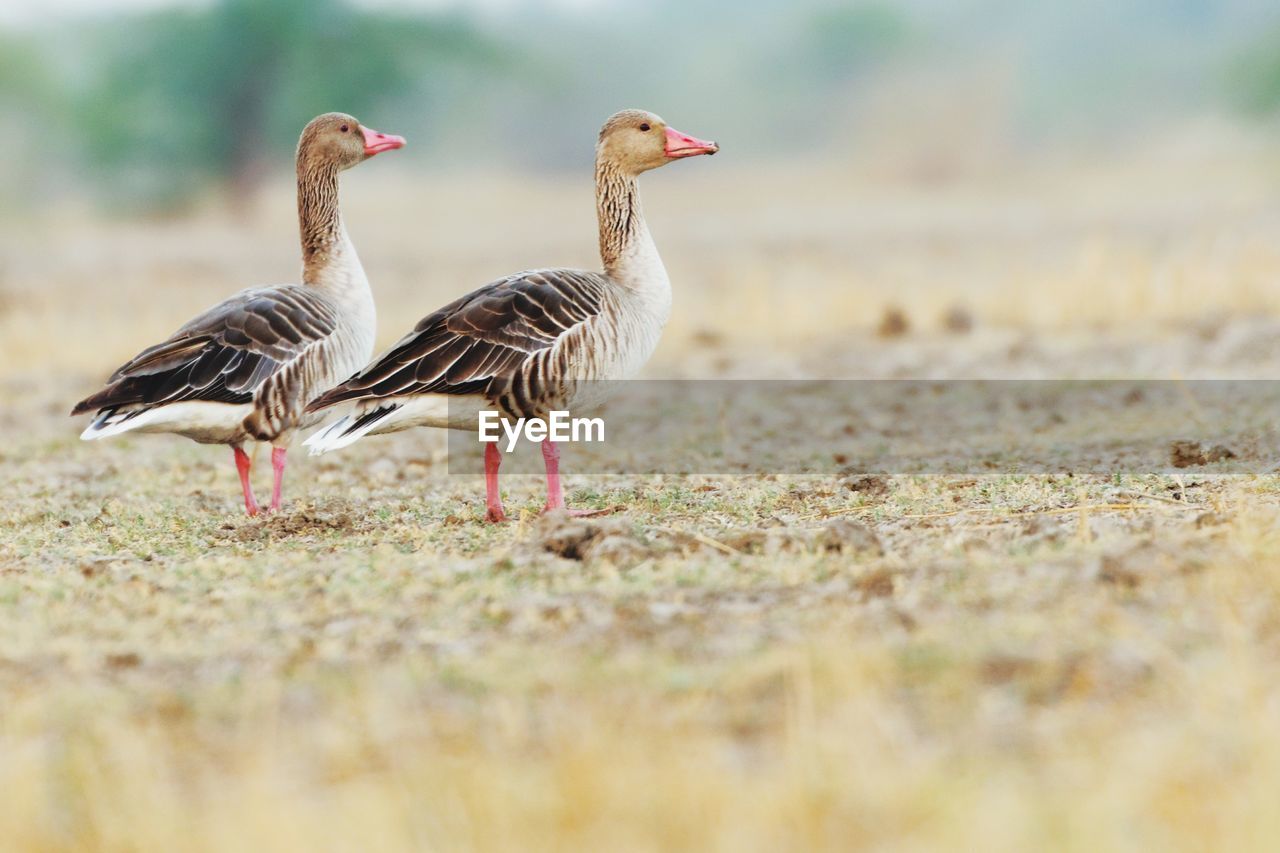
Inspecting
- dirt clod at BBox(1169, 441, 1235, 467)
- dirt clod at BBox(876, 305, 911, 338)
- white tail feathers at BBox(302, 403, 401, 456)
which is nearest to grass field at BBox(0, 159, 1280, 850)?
dirt clod at BBox(1169, 441, 1235, 467)

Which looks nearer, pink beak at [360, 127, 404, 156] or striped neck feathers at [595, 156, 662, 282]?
striped neck feathers at [595, 156, 662, 282]

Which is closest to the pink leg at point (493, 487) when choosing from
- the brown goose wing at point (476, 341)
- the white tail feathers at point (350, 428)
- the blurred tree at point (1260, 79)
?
the brown goose wing at point (476, 341)

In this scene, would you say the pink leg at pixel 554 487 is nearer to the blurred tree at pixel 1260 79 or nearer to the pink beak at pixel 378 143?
the pink beak at pixel 378 143

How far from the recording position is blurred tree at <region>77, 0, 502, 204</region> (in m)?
43.9

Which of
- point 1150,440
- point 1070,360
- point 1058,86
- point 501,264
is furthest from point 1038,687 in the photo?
point 1058,86

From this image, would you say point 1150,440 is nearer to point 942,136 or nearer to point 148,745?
point 148,745

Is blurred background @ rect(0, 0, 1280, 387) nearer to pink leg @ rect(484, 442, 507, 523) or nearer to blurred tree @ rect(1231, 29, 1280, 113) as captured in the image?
blurred tree @ rect(1231, 29, 1280, 113)

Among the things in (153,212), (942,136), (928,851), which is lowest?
(928,851)

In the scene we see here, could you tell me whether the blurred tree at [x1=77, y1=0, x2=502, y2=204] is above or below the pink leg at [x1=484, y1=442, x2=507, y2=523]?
above

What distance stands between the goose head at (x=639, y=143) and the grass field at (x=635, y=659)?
1801 mm

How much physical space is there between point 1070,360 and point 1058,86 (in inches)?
4014

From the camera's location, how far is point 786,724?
4.32 meters

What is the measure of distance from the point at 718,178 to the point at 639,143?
68665 millimetres

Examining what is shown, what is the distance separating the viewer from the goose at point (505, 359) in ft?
23.5
